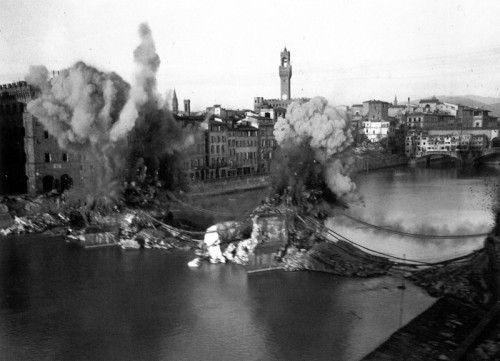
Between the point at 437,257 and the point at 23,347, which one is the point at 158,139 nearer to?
the point at 437,257

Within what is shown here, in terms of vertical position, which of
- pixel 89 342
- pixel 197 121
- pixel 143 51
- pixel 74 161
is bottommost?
pixel 89 342

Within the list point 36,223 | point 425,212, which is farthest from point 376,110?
point 36,223

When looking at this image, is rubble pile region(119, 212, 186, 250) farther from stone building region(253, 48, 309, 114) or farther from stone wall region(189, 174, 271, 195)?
stone building region(253, 48, 309, 114)

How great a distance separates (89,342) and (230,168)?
27.7 m

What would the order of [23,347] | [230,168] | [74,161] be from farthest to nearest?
[230,168] → [74,161] → [23,347]

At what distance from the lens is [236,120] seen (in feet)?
135

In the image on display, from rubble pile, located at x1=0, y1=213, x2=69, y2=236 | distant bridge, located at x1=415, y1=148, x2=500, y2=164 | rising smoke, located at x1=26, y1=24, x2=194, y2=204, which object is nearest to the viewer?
rubble pile, located at x1=0, y1=213, x2=69, y2=236

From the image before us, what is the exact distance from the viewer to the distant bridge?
51.2 meters

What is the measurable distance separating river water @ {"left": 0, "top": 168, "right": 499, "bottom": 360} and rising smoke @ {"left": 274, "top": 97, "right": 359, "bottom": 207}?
4.10 metres

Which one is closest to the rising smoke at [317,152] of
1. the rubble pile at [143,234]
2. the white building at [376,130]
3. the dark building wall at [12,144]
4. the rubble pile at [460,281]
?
the rubble pile at [143,234]

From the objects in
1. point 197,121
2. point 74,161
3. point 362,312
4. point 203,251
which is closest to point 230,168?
point 197,121

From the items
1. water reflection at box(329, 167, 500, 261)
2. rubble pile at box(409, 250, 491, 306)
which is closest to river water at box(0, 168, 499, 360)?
water reflection at box(329, 167, 500, 261)

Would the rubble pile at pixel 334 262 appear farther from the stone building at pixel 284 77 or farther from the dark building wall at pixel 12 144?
the stone building at pixel 284 77

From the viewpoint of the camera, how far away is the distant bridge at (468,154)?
168ft
